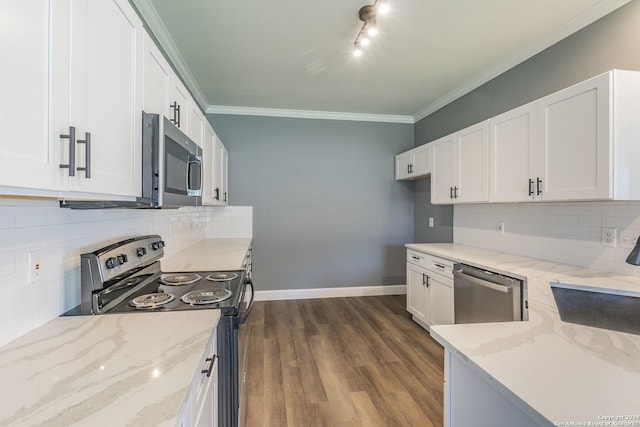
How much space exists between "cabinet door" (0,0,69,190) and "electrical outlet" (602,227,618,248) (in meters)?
2.77

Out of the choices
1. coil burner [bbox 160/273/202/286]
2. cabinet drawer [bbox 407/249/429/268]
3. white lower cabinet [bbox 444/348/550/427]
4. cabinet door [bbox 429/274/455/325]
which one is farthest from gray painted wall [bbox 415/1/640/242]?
coil burner [bbox 160/273/202/286]

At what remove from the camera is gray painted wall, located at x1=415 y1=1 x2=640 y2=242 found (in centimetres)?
193

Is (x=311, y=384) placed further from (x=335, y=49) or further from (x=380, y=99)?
(x=380, y=99)

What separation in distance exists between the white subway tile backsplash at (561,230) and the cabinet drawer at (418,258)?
1.85 ft

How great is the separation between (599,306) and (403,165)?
9.20ft

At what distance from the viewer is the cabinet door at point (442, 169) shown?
3.11 metres

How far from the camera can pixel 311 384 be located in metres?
2.23

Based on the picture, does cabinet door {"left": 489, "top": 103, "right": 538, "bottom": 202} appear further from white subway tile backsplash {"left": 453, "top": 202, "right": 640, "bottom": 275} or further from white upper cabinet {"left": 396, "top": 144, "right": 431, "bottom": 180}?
white upper cabinet {"left": 396, "top": 144, "right": 431, "bottom": 180}

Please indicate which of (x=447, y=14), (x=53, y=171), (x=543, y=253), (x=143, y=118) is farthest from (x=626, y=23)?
(x=53, y=171)

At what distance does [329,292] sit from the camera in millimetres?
4262

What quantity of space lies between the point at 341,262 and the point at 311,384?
7.17 feet

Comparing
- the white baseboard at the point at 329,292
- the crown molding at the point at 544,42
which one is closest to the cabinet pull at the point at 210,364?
the white baseboard at the point at 329,292

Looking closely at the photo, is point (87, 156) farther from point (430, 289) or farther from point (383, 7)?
point (430, 289)

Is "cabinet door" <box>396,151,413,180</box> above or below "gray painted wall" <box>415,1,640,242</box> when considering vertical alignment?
below
